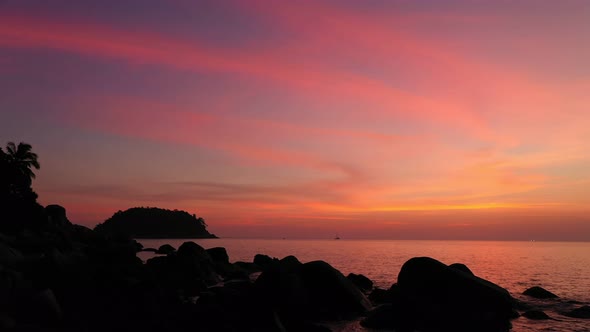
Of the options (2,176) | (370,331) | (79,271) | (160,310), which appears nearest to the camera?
(160,310)

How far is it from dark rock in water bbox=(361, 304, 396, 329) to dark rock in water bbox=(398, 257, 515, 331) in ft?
2.43

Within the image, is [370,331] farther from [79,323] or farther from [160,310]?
[79,323]

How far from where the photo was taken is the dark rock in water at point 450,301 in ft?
70.2

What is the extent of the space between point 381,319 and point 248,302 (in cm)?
663

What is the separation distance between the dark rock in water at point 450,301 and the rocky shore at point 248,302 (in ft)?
0.16

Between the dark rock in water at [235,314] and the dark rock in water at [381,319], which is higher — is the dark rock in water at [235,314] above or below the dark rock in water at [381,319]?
above

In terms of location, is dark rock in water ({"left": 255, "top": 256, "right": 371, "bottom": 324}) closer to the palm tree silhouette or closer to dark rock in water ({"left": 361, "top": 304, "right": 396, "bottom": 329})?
dark rock in water ({"left": 361, "top": 304, "right": 396, "bottom": 329})

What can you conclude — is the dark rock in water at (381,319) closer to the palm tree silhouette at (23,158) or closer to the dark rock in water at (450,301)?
the dark rock in water at (450,301)

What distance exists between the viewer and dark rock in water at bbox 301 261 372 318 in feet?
77.5

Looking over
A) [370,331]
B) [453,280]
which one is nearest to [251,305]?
[370,331]

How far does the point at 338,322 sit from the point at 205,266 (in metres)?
18.0


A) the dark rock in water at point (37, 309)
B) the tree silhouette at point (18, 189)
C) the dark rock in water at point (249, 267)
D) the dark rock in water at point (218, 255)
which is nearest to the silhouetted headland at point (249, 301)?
the dark rock in water at point (37, 309)

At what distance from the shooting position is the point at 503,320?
73.2ft

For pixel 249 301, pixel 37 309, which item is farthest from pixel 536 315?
pixel 37 309
